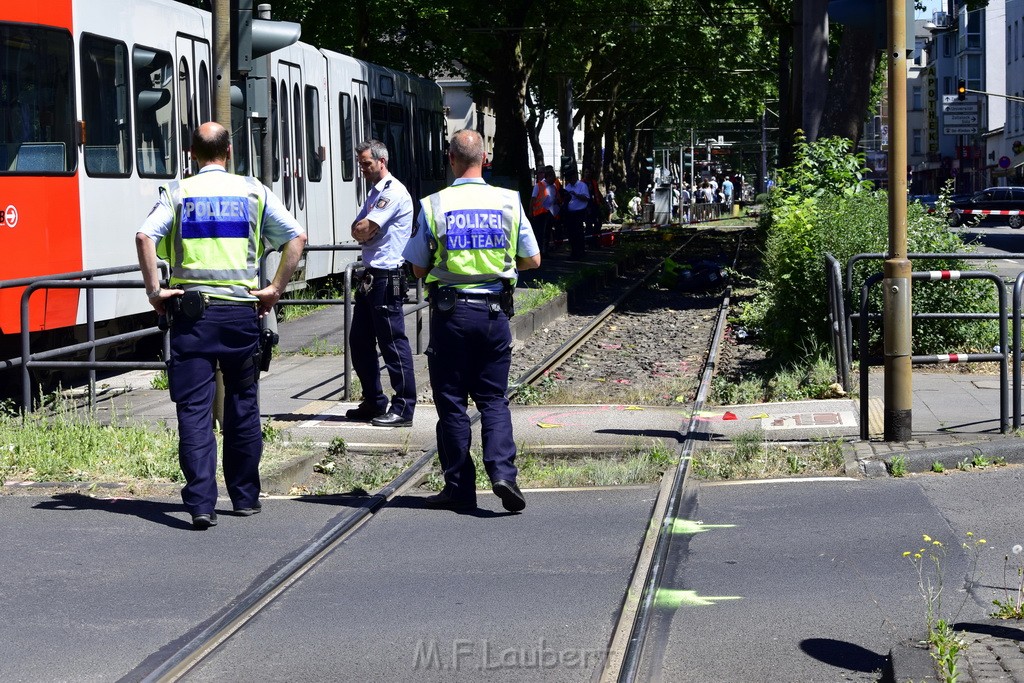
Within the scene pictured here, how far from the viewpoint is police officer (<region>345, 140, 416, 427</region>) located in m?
9.96

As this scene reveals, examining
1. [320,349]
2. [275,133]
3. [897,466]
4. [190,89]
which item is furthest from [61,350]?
[275,133]

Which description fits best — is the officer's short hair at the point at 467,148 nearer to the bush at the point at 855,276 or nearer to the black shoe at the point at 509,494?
the black shoe at the point at 509,494

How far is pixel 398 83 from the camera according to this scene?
81.4 ft

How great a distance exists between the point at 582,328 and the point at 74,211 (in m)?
7.23

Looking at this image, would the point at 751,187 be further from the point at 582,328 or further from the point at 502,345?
the point at 502,345

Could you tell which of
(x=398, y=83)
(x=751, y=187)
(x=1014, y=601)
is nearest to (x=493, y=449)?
(x=1014, y=601)

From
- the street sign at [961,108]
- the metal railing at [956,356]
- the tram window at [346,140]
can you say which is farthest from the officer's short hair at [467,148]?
the street sign at [961,108]

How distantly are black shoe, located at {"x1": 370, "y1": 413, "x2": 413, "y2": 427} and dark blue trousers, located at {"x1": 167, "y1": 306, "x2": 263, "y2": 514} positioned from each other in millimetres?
2800

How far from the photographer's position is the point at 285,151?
60.5 ft

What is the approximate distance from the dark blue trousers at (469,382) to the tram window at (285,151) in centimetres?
1125

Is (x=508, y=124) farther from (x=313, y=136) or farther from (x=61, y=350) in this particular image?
(x=61, y=350)

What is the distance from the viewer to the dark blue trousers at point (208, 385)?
706 centimetres
